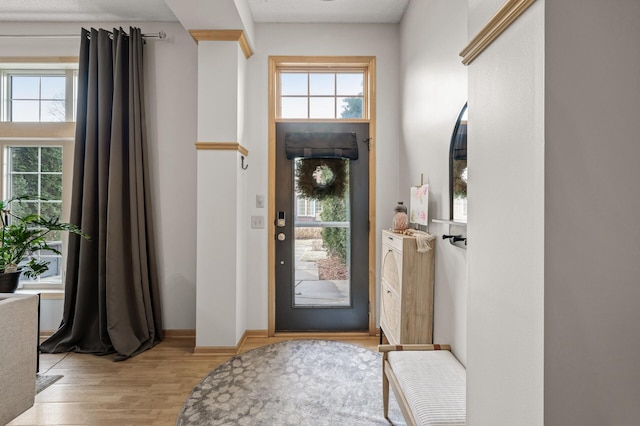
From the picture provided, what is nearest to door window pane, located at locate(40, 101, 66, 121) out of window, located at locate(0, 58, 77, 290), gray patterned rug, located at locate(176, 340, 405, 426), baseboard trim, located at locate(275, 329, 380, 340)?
window, located at locate(0, 58, 77, 290)

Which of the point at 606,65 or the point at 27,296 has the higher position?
the point at 606,65

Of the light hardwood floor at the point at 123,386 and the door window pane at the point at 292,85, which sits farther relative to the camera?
the door window pane at the point at 292,85

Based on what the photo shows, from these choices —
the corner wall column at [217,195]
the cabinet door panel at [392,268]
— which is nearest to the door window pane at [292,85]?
the corner wall column at [217,195]

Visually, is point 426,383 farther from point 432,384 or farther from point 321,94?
point 321,94

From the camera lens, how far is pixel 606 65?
0.70 meters

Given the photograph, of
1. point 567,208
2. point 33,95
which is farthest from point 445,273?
point 33,95

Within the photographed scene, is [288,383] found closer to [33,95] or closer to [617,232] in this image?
[617,232]

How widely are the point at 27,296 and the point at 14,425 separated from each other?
2.27 feet

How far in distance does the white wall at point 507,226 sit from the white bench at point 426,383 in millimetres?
352

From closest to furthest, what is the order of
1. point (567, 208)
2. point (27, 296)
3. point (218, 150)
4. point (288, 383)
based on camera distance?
point (567, 208) < point (27, 296) < point (288, 383) < point (218, 150)

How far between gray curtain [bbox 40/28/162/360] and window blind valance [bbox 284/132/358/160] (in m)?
1.32

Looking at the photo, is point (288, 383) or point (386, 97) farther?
point (386, 97)

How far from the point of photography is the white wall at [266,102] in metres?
3.21

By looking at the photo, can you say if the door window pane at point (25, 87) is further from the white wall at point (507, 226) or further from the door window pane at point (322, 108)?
the white wall at point (507, 226)
